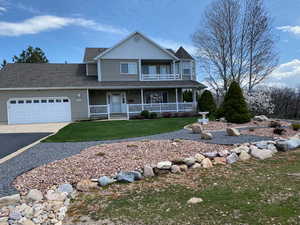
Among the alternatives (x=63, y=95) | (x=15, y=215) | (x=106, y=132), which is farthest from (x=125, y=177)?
(x=63, y=95)

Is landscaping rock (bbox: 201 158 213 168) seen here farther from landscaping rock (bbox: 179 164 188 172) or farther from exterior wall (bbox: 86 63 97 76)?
exterior wall (bbox: 86 63 97 76)

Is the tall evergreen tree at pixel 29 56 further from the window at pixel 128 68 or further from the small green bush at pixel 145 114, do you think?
the small green bush at pixel 145 114

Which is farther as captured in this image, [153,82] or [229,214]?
[153,82]

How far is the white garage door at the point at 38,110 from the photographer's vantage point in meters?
15.6

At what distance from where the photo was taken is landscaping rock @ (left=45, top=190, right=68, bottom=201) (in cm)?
338

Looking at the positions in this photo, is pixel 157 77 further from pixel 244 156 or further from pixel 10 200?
pixel 10 200

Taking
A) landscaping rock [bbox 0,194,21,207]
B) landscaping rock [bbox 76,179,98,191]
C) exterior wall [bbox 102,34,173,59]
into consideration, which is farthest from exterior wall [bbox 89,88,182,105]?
landscaping rock [bbox 0,194,21,207]

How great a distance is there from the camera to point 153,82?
732 inches

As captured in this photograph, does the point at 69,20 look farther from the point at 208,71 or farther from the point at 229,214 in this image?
the point at 229,214

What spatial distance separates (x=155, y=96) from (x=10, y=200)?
674 inches

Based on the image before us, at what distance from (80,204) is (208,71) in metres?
19.7

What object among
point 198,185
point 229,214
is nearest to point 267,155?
point 198,185

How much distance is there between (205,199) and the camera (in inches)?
126

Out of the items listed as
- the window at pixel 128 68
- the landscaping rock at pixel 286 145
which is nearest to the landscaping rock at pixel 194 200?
the landscaping rock at pixel 286 145
